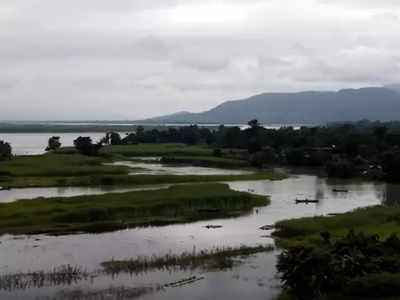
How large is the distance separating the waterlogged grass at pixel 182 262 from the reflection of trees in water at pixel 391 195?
71.8 feet

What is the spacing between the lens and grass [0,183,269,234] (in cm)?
3406

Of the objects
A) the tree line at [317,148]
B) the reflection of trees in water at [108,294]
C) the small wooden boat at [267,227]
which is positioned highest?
the tree line at [317,148]

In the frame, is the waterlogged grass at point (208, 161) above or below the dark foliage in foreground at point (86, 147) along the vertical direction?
below

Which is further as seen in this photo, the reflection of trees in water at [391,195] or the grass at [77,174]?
the grass at [77,174]

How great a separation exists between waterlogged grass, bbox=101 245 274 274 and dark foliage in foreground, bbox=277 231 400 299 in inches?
175

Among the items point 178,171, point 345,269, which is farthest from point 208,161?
point 345,269

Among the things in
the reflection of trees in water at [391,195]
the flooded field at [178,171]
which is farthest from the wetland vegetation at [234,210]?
the reflection of trees in water at [391,195]

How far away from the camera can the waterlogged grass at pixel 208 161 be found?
7825 centimetres

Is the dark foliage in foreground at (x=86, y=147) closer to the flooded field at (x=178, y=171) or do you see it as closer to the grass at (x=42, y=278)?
the flooded field at (x=178, y=171)

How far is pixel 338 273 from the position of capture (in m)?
21.4

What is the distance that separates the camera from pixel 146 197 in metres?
42.0

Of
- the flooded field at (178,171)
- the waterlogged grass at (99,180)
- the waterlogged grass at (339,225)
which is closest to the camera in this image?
the waterlogged grass at (339,225)

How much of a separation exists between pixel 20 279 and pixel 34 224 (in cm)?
1136

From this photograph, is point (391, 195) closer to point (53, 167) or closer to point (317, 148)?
point (53, 167)
